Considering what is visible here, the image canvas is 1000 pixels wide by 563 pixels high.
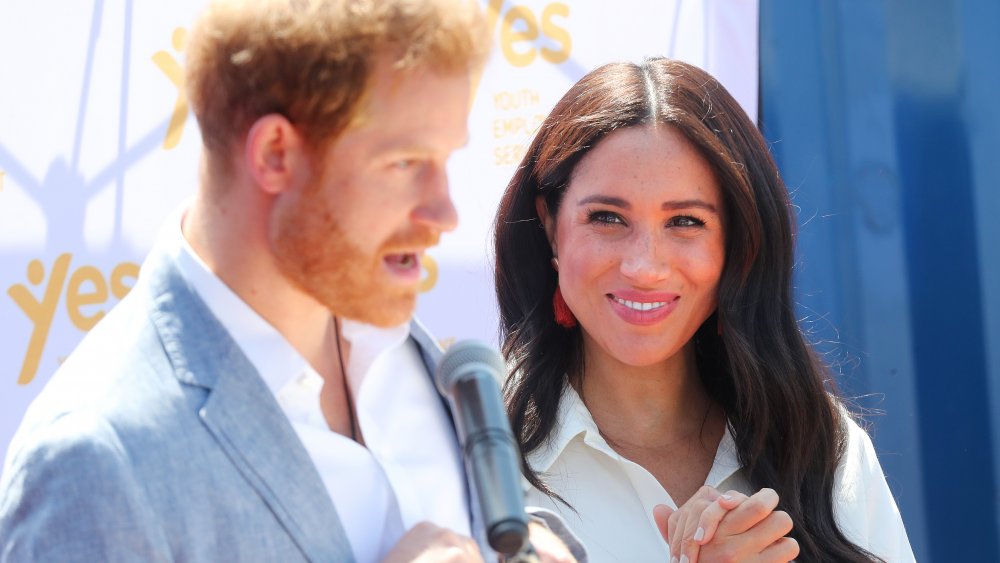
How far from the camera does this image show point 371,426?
1318 mm

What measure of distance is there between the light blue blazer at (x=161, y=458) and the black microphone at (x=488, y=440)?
0.66ft

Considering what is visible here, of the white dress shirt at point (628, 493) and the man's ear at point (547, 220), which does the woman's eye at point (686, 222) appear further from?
the white dress shirt at point (628, 493)

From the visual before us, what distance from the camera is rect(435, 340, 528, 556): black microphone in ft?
3.24

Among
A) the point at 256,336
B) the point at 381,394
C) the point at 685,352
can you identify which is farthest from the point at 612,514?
the point at 256,336

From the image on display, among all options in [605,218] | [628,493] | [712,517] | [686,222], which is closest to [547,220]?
[605,218]

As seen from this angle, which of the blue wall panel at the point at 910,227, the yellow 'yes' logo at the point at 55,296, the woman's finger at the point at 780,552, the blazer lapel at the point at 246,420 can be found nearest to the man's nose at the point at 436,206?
the blazer lapel at the point at 246,420

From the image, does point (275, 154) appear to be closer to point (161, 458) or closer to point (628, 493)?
point (161, 458)

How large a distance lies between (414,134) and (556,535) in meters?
0.55

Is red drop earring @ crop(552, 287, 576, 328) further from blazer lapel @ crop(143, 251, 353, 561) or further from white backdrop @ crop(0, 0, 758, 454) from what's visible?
blazer lapel @ crop(143, 251, 353, 561)

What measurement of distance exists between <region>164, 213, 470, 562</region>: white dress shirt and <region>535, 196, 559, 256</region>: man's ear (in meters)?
0.91

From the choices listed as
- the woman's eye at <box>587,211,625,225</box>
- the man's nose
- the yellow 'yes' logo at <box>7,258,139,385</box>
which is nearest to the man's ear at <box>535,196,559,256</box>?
the woman's eye at <box>587,211,625,225</box>

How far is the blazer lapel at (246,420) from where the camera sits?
1132 millimetres

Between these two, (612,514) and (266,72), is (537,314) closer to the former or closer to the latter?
(612,514)

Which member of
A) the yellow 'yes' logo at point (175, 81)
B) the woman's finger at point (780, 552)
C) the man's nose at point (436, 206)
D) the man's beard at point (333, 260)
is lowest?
the woman's finger at point (780, 552)
